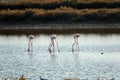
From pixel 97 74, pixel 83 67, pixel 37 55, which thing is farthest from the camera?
pixel 37 55

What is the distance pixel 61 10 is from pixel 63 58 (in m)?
26.2

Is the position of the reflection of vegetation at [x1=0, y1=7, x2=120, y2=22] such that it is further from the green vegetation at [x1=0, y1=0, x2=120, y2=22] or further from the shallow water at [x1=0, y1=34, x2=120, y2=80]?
the shallow water at [x1=0, y1=34, x2=120, y2=80]

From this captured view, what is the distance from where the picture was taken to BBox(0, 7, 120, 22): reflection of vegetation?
187 ft

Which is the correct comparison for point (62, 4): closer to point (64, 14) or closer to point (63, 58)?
point (64, 14)

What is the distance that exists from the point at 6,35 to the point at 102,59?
67.3 ft

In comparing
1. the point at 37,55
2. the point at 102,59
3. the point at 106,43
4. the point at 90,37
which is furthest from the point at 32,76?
the point at 90,37

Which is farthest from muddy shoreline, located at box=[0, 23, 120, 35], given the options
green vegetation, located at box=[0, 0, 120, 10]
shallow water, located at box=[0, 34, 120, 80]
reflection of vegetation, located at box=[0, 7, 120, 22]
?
green vegetation, located at box=[0, 0, 120, 10]

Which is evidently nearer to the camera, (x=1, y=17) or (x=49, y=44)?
(x=49, y=44)

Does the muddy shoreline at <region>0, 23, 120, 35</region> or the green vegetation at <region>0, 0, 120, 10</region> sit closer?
the muddy shoreline at <region>0, 23, 120, 35</region>

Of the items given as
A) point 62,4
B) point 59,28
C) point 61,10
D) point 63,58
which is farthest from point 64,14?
point 63,58

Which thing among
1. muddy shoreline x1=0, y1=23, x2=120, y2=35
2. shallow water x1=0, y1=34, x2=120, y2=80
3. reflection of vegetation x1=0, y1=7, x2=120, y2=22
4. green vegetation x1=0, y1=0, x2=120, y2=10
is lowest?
shallow water x1=0, y1=34, x2=120, y2=80

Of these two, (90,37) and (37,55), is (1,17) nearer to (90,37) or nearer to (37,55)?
(90,37)

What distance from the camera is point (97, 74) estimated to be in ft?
91.3

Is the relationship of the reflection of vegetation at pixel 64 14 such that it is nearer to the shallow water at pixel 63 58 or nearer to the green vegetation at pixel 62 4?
the green vegetation at pixel 62 4
